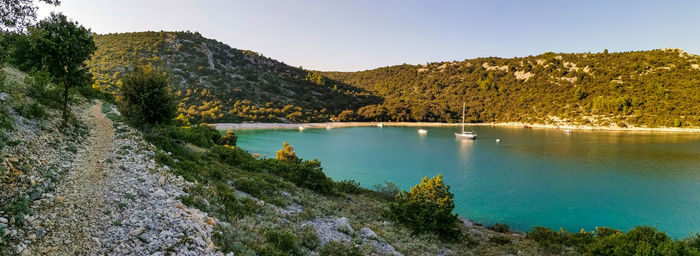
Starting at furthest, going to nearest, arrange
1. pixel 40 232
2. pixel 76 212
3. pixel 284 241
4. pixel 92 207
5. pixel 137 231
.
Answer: pixel 284 241, pixel 92 207, pixel 76 212, pixel 137 231, pixel 40 232

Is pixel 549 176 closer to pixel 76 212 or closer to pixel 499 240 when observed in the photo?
pixel 499 240

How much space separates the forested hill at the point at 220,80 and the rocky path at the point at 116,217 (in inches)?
3412

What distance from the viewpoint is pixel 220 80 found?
4656 inches

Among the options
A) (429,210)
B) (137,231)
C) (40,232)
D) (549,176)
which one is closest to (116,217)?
(137,231)

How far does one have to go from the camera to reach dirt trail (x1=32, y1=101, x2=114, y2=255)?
5.49 m

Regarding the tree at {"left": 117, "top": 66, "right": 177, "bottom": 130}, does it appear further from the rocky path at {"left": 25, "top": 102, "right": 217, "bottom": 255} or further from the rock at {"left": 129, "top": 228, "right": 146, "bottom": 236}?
the rock at {"left": 129, "top": 228, "right": 146, "bottom": 236}

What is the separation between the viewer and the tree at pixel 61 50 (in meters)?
14.6

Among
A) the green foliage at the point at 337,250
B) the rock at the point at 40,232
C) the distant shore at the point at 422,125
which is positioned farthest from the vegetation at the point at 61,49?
the distant shore at the point at 422,125

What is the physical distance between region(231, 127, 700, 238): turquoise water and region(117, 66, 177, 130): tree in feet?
80.9

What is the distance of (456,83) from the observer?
640 ft

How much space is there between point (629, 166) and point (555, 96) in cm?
10963

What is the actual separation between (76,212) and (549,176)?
5044 cm

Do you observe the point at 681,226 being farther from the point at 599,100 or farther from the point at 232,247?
the point at 599,100

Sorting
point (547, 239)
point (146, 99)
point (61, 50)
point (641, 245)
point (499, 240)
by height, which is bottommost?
point (499, 240)
